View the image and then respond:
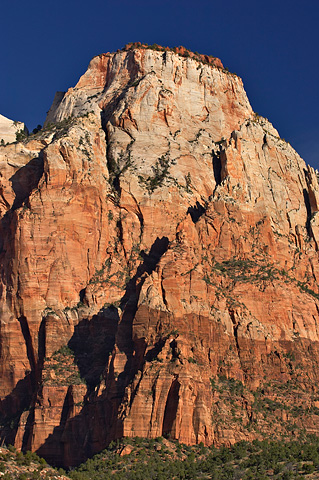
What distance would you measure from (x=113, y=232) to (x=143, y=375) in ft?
78.7

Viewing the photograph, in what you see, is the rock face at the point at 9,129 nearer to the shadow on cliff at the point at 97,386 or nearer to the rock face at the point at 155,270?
the rock face at the point at 155,270

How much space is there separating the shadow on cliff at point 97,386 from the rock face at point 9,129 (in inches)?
1351

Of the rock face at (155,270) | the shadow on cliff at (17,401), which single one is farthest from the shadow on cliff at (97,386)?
the shadow on cliff at (17,401)

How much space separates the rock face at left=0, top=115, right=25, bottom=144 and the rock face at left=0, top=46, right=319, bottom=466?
5.67 metres

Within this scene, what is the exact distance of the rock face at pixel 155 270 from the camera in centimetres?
10512

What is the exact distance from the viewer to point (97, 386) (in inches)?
4186

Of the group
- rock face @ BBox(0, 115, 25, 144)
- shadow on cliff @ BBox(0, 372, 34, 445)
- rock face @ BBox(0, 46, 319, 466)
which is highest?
rock face @ BBox(0, 115, 25, 144)

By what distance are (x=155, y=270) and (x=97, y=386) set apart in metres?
13.0

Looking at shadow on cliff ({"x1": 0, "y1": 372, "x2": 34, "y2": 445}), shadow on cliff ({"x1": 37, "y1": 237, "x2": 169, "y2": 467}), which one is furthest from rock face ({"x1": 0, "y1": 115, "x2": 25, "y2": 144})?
shadow on cliff ({"x1": 0, "y1": 372, "x2": 34, "y2": 445})

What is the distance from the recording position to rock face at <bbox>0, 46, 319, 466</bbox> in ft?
345

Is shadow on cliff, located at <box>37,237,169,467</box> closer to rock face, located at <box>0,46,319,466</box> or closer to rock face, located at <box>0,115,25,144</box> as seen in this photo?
rock face, located at <box>0,46,319,466</box>

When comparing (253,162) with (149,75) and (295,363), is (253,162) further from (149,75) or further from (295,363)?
(295,363)

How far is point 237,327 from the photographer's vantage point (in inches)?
4419

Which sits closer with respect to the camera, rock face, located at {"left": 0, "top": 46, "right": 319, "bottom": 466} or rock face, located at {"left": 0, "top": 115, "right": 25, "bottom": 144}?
rock face, located at {"left": 0, "top": 46, "right": 319, "bottom": 466}
